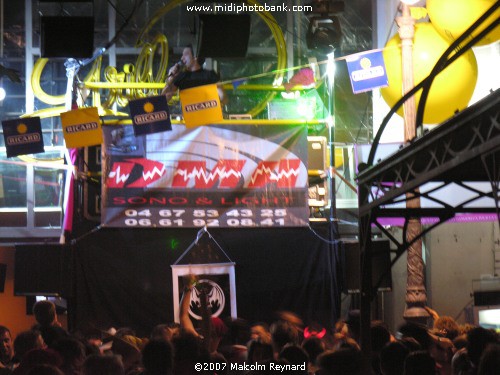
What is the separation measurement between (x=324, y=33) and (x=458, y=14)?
113 inches

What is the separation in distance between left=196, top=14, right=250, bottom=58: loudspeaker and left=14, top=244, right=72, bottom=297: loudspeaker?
405cm

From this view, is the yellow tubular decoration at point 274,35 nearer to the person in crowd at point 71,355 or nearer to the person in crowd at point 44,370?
the person in crowd at point 71,355

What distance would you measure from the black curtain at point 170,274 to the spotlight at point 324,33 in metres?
3.19

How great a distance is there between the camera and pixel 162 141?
48.5ft

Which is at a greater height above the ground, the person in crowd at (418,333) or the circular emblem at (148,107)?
the circular emblem at (148,107)

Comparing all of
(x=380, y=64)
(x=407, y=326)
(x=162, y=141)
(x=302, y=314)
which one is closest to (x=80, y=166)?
(x=162, y=141)

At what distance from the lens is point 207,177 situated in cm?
1471

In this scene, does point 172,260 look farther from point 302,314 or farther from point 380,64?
point 380,64

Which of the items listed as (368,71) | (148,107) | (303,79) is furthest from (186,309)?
(303,79)

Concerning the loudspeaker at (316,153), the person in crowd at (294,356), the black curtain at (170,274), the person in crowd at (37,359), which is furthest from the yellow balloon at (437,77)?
the person in crowd at (37,359)

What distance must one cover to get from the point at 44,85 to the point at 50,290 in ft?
26.7

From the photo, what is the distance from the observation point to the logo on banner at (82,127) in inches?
560

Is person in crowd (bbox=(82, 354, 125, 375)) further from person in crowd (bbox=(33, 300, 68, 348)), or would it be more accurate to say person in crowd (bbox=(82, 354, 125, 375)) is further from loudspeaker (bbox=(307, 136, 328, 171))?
loudspeaker (bbox=(307, 136, 328, 171))

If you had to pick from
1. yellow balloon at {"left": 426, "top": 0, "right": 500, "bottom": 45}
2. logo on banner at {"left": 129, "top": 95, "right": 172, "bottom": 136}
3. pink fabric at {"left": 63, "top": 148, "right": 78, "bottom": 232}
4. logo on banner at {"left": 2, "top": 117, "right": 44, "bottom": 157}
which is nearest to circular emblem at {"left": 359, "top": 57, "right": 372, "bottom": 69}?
yellow balloon at {"left": 426, "top": 0, "right": 500, "bottom": 45}
